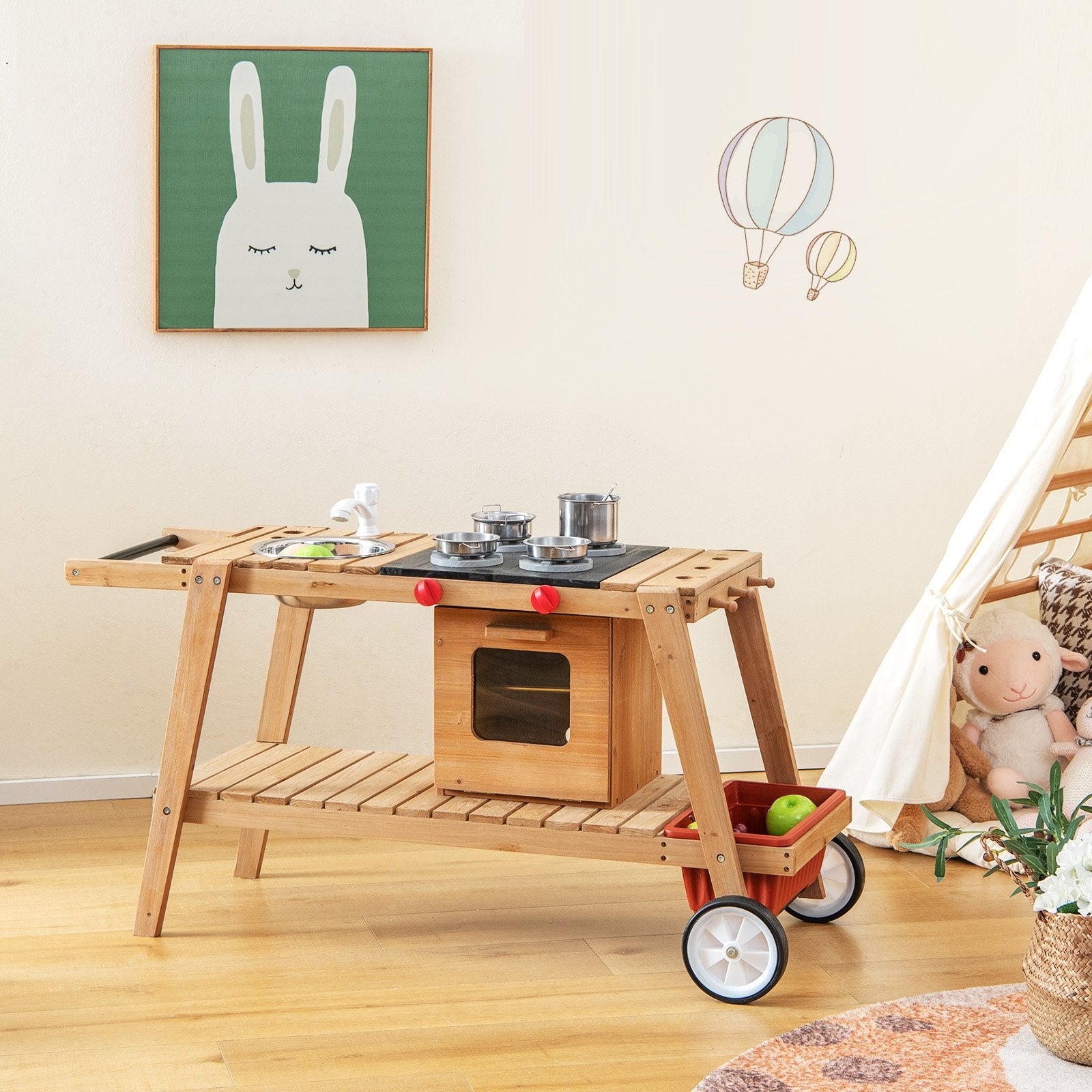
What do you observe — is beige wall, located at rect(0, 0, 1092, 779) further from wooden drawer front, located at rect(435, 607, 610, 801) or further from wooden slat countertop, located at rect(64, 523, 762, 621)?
wooden drawer front, located at rect(435, 607, 610, 801)

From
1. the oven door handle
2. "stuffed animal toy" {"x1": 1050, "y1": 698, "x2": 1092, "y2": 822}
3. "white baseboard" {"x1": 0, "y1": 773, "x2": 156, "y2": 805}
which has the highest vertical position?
the oven door handle

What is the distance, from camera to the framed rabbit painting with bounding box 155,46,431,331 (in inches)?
126

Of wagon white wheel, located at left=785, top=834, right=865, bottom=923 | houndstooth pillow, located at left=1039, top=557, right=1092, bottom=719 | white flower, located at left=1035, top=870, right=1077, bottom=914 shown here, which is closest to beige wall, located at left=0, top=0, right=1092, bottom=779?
houndstooth pillow, located at left=1039, top=557, right=1092, bottom=719

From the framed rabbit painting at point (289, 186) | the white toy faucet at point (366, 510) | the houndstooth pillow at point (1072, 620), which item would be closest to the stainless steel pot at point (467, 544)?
the white toy faucet at point (366, 510)

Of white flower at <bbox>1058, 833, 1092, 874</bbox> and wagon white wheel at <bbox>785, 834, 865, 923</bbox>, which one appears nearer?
white flower at <bbox>1058, 833, 1092, 874</bbox>

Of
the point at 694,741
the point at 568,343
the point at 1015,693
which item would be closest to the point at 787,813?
the point at 694,741

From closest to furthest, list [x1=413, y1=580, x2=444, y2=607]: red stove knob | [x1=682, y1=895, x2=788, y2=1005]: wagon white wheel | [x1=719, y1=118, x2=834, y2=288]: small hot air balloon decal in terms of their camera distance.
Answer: [x1=682, y1=895, x2=788, y2=1005]: wagon white wheel → [x1=413, y1=580, x2=444, y2=607]: red stove knob → [x1=719, y1=118, x2=834, y2=288]: small hot air balloon decal

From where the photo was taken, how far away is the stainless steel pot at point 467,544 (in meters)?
2.46

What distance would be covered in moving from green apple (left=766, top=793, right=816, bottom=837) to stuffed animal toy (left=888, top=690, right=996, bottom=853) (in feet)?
2.08

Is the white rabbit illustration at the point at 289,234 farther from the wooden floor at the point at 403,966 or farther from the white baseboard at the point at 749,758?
the white baseboard at the point at 749,758

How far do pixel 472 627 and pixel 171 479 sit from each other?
117 centimetres

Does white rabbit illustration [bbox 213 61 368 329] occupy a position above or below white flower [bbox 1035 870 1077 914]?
above

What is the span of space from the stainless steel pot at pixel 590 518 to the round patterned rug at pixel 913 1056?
3.02 feet

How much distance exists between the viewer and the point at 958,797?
3.09m
